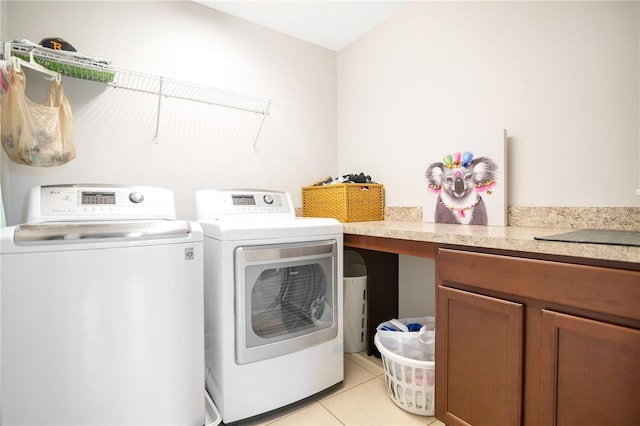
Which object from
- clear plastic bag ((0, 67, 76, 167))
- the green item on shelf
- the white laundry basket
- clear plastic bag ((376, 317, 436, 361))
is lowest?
the white laundry basket

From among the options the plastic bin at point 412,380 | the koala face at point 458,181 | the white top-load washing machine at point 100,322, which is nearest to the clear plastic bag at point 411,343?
the plastic bin at point 412,380

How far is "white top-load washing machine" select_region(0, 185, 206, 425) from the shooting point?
970 mm

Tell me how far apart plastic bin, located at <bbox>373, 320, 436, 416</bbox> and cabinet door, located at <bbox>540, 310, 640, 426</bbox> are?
48 centimetres

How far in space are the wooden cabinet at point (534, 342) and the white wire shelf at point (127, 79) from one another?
1.66m

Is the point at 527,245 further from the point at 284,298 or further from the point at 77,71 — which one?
the point at 77,71

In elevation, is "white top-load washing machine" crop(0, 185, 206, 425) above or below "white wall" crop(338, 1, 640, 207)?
below

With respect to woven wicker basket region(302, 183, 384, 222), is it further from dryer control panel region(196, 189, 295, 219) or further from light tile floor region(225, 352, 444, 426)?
light tile floor region(225, 352, 444, 426)

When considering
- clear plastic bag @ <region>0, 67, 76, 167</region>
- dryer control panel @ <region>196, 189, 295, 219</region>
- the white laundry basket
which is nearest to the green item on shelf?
clear plastic bag @ <region>0, 67, 76, 167</region>

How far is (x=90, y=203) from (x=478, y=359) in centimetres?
175

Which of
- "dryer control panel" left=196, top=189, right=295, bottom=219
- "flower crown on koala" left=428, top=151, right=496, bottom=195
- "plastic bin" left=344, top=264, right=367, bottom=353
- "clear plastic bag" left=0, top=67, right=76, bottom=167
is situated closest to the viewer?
"clear plastic bag" left=0, top=67, right=76, bottom=167

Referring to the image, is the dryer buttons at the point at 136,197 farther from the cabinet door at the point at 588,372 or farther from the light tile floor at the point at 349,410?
the cabinet door at the point at 588,372

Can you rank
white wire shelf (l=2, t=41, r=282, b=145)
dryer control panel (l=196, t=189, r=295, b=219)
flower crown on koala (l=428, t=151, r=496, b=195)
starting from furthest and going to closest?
dryer control panel (l=196, t=189, r=295, b=219)
flower crown on koala (l=428, t=151, r=496, b=195)
white wire shelf (l=2, t=41, r=282, b=145)

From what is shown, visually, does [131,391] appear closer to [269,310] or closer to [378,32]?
[269,310]

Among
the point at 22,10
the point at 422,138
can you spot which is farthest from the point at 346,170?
the point at 22,10
